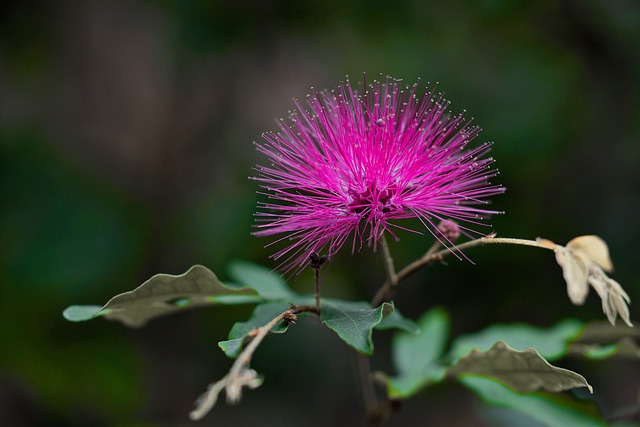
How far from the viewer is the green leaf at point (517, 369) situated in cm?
95

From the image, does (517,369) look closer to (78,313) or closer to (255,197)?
(78,313)

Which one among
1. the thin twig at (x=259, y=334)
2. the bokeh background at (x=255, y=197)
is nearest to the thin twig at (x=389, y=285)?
the thin twig at (x=259, y=334)

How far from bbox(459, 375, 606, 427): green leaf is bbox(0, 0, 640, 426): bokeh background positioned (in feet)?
3.54

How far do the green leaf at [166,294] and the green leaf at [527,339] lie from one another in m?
0.56

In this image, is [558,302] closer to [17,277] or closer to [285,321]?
[285,321]

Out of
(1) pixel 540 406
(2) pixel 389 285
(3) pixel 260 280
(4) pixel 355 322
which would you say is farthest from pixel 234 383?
(1) pixel 540 406

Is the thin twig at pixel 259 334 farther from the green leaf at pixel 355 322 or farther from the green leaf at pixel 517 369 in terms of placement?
the green leaf at pixel 517 369

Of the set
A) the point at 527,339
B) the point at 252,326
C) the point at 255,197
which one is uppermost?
the point at 255,197

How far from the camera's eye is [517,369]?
104cm

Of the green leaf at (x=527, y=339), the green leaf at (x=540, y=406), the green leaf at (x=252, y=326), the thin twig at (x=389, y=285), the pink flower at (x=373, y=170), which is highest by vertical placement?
the pink flower at (x=373, y=170)

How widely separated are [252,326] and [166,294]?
0.15m

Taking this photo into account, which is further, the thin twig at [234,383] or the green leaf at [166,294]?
the green leaf at [166,294]

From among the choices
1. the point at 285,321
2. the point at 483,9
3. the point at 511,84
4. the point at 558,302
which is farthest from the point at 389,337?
the point at 285,321

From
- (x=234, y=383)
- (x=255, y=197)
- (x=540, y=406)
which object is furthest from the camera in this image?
(x=255, y=197)
